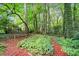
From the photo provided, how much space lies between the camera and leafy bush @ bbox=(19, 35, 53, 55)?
2382 mm

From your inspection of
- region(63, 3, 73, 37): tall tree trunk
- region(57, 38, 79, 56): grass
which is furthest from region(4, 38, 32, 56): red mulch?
region(63, 3, 73, 37): tall tree trunk

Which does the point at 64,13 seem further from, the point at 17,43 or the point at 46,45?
the point at 17,43

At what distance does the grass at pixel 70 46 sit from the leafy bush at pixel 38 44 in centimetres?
15

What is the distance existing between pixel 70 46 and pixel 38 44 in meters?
0.38

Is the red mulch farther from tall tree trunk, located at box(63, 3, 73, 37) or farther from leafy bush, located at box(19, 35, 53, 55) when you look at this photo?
tall tree trunk, located at box(63, 3, 73, 37)

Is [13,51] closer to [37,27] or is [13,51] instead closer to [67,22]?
[37,27]

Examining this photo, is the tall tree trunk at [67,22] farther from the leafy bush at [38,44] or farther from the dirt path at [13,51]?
the dirt path at [13,51]

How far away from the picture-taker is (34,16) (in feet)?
7.98

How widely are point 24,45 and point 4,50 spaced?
24 cm

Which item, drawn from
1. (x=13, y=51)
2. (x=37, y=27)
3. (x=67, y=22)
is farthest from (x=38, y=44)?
(x=67, y=22)

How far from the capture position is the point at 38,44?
2.41 meters

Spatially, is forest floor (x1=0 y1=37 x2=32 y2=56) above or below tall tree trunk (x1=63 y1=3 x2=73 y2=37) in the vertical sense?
below

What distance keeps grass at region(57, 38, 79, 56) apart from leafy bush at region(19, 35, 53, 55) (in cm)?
15

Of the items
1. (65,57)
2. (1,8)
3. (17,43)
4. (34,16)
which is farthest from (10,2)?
(65,57)
